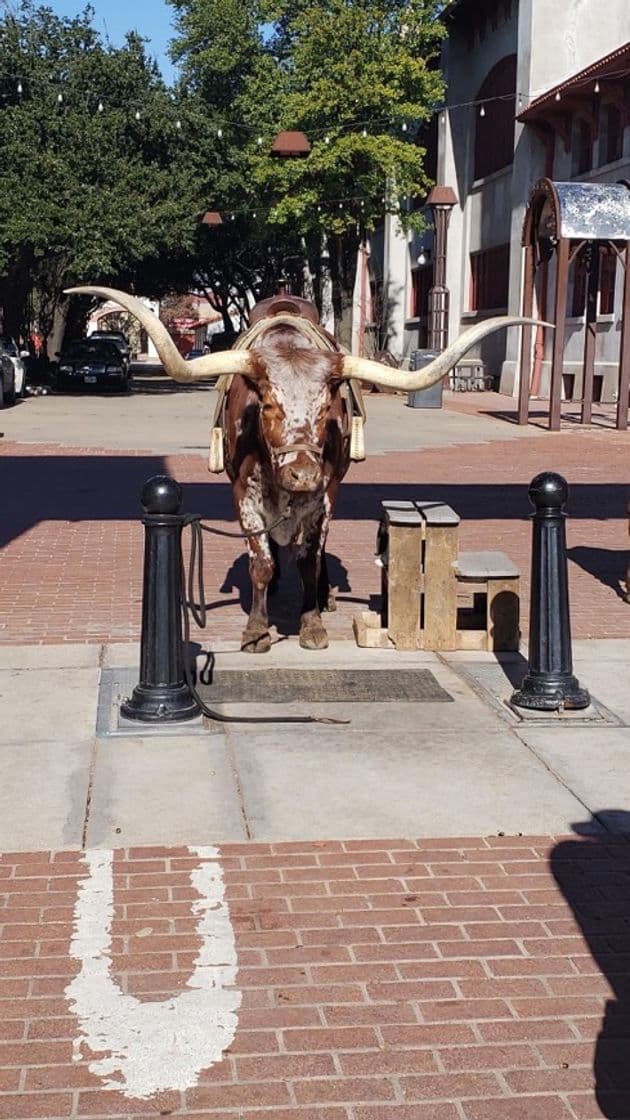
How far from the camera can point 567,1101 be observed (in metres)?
3.38

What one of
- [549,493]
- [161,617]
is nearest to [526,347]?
[549,493]

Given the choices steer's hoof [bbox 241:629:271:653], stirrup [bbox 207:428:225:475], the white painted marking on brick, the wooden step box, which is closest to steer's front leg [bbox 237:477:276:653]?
steer's hoof [bbox 241:629:271:653]

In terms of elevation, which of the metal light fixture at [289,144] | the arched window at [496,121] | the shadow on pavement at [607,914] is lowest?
the shadow on pavement at [607,914]

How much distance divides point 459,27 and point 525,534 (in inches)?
1364

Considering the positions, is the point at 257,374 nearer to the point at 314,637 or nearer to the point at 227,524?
the point at 314,637

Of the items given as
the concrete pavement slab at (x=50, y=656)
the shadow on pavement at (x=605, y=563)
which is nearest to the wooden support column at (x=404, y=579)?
the concrete pavement slab at (x=50, y=656)

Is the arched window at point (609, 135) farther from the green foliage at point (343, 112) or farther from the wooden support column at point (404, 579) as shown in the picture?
the wooden support column at point (404, 579)

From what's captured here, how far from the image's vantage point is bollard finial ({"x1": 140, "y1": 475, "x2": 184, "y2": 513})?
6.25m

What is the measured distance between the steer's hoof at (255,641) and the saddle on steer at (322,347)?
3.58ft

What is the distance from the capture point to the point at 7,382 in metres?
30.9

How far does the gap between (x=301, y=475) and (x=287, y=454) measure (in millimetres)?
178

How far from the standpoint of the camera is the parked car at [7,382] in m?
30.1

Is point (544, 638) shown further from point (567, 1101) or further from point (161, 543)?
point (567, 1101)

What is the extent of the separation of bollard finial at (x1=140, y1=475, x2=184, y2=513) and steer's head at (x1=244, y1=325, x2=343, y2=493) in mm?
709
